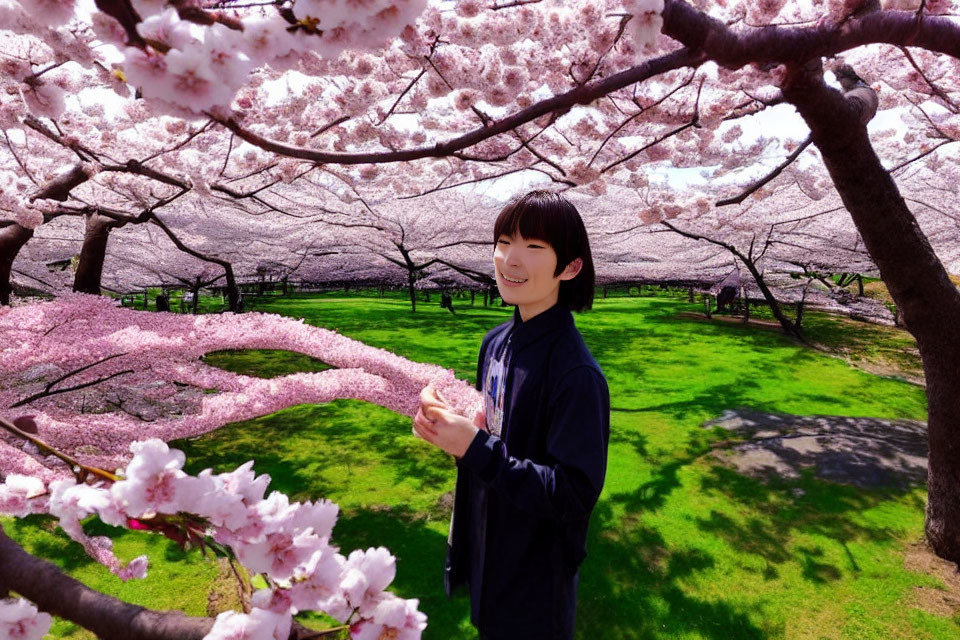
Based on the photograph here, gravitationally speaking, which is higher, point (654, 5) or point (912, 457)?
point (654, 5)

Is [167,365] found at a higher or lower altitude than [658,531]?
higher

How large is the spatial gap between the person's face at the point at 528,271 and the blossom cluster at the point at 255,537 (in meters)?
0.81

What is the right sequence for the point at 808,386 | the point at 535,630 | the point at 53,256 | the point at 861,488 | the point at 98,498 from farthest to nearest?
the point at 53,256, the point at 808,386, the point at 861,488, the point at 535,630, the point at 98,498

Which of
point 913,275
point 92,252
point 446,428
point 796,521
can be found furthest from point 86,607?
point 92,252

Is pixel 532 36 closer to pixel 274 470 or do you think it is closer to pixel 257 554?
pixel 257 554

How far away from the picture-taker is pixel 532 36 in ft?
9.55

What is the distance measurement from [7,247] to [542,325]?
3.92 meters

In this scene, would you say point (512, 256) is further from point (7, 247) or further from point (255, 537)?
point (7, 247)

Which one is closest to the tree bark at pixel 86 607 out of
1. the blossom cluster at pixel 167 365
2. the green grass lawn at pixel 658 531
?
the blossom cluster at pixel 167 365

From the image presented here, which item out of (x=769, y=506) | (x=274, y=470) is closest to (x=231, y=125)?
(x=274, y=470)

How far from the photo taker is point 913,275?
2.74 meters

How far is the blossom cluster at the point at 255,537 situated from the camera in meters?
0.61

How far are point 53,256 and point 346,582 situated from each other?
1637 centimetres

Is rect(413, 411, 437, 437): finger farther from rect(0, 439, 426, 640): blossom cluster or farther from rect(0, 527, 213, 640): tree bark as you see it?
rect(0, 527, 213, 640): tree bark
